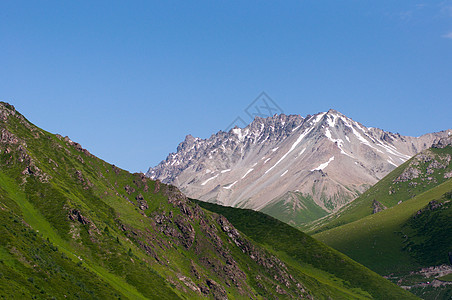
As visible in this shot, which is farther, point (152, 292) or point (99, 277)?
point (152, 292)

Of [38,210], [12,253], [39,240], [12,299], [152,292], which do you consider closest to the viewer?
[12,299]

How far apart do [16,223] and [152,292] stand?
4848 cm

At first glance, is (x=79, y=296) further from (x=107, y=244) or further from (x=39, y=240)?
(x=107, y=244)

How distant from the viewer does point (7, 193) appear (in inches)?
7264

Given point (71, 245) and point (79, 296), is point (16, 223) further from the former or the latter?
point (79, 296)

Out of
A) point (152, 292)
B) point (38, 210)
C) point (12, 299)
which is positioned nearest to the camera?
point (12, 299)

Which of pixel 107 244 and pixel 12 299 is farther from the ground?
pixel 107 244

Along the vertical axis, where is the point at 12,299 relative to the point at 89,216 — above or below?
below

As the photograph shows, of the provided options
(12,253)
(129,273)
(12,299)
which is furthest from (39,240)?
(12,299)

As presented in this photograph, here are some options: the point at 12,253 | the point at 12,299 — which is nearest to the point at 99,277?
the point at 12,253

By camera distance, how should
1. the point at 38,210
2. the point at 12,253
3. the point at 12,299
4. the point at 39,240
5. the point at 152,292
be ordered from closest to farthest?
the point at 12,299 → the point at 12,253 → the point at 39,240 → the point at 152,292 → the point at 38,210

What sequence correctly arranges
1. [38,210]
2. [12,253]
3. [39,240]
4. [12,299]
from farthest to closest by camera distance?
[38,210] → [39,240] → [12,253] → [12,299]

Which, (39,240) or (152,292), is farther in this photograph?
(152,292)

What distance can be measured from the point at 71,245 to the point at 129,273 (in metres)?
21.6
